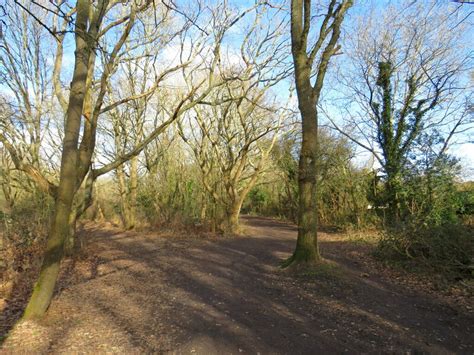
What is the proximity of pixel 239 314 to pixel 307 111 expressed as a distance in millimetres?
4805

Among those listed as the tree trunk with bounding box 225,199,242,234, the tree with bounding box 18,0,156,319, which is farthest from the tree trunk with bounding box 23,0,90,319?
the tree trunk with bounding box 225,199,242,234

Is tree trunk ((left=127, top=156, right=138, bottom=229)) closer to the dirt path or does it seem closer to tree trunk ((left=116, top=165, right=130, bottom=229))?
tree trunk ((left=116, top=165, right=130, bottom=229))

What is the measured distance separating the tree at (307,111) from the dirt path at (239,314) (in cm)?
86

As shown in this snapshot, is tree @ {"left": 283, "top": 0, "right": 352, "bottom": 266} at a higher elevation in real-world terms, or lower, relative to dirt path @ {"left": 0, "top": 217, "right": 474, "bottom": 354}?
higher

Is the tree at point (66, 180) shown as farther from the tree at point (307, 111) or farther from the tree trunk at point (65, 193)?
the tree at point (307, 111)

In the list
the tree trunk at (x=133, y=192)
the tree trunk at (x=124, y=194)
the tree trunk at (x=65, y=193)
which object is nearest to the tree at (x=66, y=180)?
the tree trunk at (x=65, y=193)

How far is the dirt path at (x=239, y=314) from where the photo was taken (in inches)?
170

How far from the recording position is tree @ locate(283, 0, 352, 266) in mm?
7910

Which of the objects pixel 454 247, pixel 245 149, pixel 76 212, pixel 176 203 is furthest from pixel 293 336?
pixel 176 203

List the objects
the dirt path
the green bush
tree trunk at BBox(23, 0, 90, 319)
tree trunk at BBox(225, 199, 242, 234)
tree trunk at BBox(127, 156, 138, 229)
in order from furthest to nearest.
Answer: tree trunk at BBox(127, 156, 138, 229) < tree trunk at BBox(225, 199, 242, 234) < the green bush < tree trunk at BBox(23, 0, 90, 319) < the dirt path

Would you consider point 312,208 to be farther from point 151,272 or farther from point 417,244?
point 151,272

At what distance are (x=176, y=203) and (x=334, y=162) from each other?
327 inches

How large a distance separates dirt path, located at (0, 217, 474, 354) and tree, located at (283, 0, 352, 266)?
858mm

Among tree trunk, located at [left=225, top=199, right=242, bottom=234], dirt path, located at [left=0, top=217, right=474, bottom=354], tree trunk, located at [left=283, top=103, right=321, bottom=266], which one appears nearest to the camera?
dirt path, located at [left=0, top=217, right=474, bottom=354]
